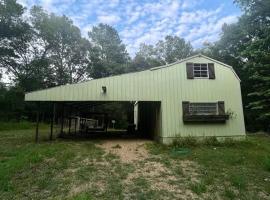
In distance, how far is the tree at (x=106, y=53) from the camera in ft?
113

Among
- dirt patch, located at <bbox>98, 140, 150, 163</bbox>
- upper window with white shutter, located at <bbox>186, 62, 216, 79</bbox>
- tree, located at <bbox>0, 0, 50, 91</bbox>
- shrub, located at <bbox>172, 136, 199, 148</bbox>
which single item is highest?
tree, located at <bbox>0, 0, 50, 91</bbox>

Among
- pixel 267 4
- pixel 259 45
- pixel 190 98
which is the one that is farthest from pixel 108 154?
pixel 267 4

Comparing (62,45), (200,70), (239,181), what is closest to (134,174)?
(239,181)

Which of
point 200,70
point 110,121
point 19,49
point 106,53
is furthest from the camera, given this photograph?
point 106,53

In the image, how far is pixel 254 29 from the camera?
826cm

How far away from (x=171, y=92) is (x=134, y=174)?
6390 mm

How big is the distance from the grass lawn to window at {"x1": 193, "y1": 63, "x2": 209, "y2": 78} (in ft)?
14.1

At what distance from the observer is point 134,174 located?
301 inches

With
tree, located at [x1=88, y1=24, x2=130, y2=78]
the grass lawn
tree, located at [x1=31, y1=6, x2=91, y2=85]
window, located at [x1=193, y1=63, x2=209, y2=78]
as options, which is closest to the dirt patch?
the grass lawn

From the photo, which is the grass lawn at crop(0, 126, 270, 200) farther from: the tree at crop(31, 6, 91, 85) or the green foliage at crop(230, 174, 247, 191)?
the tree at crop(31, 6, 91, 85)

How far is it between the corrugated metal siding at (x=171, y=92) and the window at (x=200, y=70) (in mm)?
226

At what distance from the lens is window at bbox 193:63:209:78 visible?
13.7 meters

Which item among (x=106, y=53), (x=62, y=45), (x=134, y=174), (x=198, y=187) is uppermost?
(x=62, y=45)

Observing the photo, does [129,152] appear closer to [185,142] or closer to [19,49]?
[185,142]
